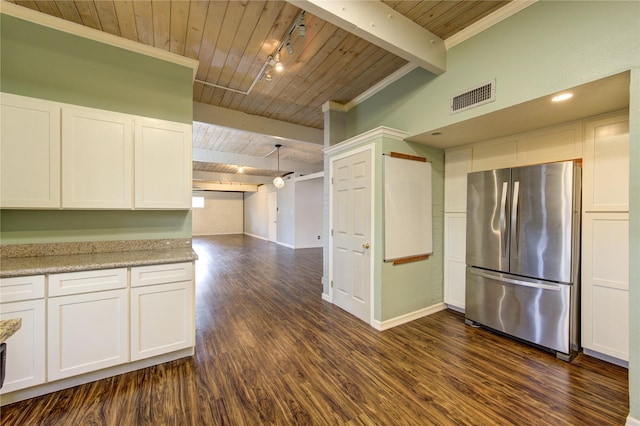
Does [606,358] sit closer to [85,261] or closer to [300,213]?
[85,261]

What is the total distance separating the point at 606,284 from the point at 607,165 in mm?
1046

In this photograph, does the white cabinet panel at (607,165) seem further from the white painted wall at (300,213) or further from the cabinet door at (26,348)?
the white painted wall at (300,213)

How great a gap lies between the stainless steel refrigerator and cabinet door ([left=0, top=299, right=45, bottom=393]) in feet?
13.0

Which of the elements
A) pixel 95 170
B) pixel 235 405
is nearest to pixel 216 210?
pixel 95 170

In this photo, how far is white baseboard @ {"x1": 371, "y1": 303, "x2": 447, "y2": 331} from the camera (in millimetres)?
3031

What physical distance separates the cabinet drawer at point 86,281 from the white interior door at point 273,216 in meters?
8.56

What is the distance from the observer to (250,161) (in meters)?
7.48

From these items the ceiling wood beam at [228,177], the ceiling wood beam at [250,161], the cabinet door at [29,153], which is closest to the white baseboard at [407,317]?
the cabinet door at [29,153]

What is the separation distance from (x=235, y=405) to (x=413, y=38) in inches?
132

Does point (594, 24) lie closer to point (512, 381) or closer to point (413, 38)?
point (413, 38)

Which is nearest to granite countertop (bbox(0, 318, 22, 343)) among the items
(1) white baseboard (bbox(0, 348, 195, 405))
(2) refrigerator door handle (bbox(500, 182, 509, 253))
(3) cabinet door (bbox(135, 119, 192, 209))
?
(1) white baseboard (bbox(0, 348, 195, 405))

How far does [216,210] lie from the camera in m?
13.7

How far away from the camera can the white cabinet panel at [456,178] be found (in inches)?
132

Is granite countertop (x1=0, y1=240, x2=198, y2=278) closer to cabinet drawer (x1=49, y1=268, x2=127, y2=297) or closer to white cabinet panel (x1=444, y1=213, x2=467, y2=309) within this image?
cabinet drawer (x1=49, y1=268, x2=127, y2=297)
